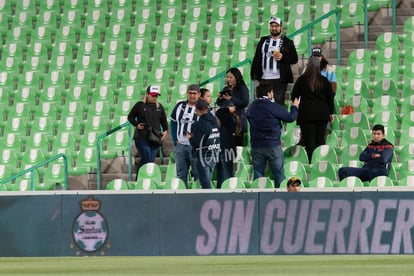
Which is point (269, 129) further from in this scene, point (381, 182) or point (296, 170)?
point (381, 182)

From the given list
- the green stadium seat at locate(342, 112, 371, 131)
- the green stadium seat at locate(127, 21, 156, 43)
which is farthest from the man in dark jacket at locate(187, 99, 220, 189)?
the green stadium seat at locate(127, 21, 156, 43)

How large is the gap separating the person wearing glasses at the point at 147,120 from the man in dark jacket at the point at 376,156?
3357mm

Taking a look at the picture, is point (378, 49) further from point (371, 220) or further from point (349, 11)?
point (371, 220)

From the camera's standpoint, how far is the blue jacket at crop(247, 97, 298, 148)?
16406 millimetres

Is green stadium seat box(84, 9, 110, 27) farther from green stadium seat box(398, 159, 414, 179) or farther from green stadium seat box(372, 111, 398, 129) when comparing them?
green stadium seat box(398, 159, 414, 179)

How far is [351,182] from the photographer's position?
52.4 ft

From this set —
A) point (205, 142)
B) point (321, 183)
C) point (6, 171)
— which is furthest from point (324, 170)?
point (6, 171)

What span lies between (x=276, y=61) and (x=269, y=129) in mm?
1819

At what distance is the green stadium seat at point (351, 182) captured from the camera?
15918 mm

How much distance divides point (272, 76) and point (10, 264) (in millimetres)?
5173

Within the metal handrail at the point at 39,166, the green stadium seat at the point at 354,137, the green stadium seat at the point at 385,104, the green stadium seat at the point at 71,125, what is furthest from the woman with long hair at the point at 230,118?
the green stadium seat at the point at 71,125

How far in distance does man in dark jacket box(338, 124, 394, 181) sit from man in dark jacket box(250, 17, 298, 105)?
206 centimetres

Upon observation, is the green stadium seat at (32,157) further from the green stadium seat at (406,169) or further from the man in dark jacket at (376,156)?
the green stadium seat at (406,169)

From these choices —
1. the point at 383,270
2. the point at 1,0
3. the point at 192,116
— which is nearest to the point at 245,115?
the point at 192,116
